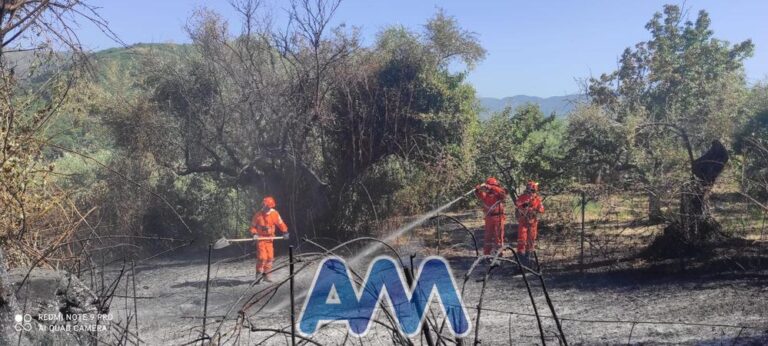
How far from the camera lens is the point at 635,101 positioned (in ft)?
55.9

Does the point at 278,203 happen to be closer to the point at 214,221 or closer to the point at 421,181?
the point at 214,221

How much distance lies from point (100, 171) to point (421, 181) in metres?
7.39

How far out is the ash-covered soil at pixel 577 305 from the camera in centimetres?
722

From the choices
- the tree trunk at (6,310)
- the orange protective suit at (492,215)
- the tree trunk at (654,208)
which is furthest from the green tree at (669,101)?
the tree trunk at (6,310)

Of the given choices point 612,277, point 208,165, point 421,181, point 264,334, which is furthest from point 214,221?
point 612,277

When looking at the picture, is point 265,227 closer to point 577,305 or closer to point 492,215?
point 492,215

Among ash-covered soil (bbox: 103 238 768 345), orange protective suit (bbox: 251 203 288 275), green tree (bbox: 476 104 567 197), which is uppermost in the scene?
green tree (bbox: 476 104 567 197)

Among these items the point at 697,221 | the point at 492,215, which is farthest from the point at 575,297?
the point at 697,221

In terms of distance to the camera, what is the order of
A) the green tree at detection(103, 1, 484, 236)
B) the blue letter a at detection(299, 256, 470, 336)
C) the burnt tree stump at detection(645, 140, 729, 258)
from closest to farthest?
the blue letter a at detection(299, 256, 470, 336)
the burnt tree stump at detection(645, 140, 729, 258)
the green tree at detection(103, 1, 484, 236)

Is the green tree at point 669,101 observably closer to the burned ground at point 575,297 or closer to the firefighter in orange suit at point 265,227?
the burned ground at point 575,297

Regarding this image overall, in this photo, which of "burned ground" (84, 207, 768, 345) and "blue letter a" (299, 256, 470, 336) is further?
"burned ground" (84, 207, 768, 345)

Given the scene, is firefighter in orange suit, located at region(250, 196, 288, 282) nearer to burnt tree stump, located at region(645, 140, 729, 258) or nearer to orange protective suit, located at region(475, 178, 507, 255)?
orange protective suit, located at region(475, 178, 507, 255)

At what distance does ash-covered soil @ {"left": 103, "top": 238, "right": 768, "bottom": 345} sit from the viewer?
7219 millimetres

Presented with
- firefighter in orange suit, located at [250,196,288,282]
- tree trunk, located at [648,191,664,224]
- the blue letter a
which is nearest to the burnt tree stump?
tree trunk, located at [648,191,664,224]
